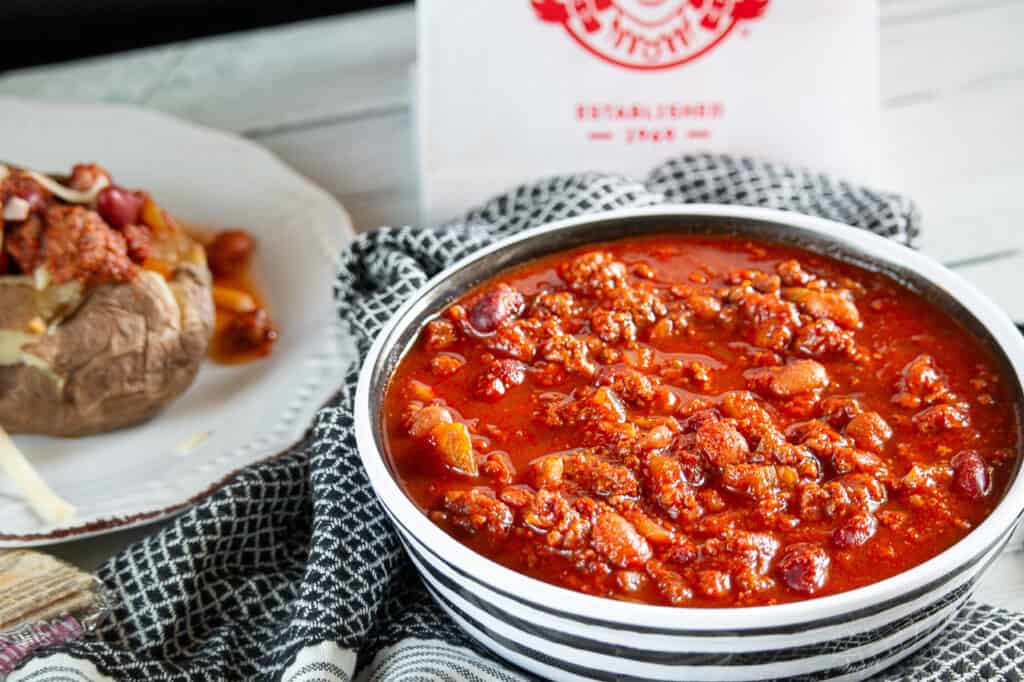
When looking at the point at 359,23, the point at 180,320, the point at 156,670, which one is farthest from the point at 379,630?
the point at 359,23

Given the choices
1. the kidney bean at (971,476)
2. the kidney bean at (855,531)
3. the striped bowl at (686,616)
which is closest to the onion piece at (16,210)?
the striped bowl at (686,616)

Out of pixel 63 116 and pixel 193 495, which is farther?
pixel 63 116

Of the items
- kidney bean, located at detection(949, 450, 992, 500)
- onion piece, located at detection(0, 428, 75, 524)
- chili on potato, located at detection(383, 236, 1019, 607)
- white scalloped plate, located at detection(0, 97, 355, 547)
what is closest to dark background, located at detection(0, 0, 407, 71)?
white scalloped plate, located at detection(0, 97, 355, 547)

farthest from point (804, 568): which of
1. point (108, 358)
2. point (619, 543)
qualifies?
point (108, 358)

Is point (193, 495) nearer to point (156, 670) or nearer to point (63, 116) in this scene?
point (156, 670)

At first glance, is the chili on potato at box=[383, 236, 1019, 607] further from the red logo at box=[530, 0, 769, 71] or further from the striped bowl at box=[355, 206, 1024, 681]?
the red logo at box=[530, 0, 769, 71]

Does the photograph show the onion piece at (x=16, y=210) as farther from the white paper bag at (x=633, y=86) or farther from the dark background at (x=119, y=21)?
the dark background at (x=119, y=21)
